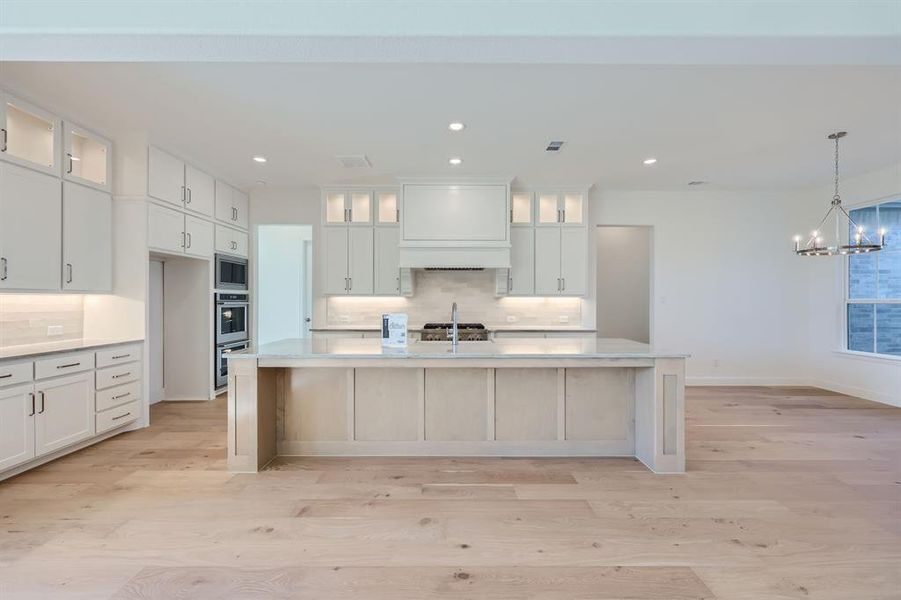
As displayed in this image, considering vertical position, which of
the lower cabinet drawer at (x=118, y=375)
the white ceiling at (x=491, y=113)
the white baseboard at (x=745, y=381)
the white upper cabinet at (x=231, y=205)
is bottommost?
the white baseboard at (x=745, y=381)

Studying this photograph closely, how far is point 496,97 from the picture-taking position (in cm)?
336

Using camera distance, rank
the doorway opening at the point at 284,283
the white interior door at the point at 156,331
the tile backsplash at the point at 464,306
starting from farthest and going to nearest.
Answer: the doorway opening at the point at 284,283, the tile backsplash at the point at 464,306, the white interior door at the point at 156,331

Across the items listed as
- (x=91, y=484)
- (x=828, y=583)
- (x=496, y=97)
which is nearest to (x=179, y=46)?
(x=496, y=97)

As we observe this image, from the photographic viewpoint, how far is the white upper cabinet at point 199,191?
16.3 ft

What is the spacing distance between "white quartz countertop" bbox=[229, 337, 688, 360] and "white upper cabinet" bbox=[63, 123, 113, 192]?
2270 mm

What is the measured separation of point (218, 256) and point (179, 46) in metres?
3.84

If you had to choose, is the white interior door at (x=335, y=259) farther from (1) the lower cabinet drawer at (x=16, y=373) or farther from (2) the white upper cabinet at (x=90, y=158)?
(1) the lower cabinet drawer at (x=16, y=373)

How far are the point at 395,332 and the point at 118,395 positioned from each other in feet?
8.39

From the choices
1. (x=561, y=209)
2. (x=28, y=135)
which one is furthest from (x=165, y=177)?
(x=561, y=209)

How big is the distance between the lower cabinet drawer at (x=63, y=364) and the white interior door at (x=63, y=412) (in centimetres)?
5

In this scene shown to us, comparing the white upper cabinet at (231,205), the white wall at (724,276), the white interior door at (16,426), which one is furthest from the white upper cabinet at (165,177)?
the white wall at (724,276)

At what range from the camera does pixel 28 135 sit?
3.46 m

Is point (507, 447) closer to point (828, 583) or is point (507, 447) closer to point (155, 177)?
point (828, 583)

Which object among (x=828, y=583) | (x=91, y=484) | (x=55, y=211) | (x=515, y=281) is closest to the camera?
(x=828, y=583)
